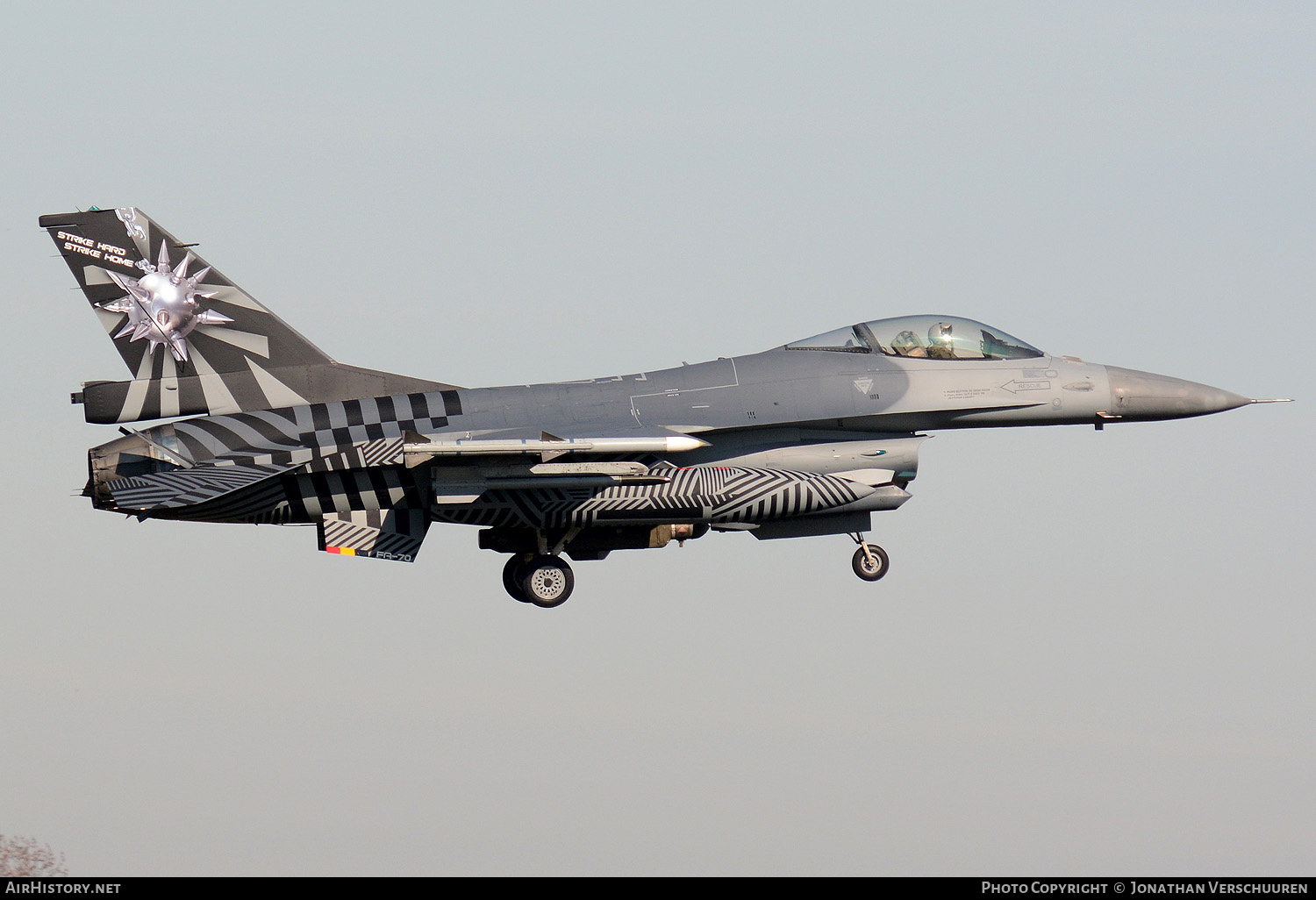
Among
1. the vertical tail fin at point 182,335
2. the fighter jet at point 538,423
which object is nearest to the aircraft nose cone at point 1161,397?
the fighter jet at point 538,423

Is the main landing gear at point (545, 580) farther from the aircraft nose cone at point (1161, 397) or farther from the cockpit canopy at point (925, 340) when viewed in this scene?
the aircraft nose cone at point (1161, 397)

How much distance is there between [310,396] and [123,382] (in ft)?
7.44

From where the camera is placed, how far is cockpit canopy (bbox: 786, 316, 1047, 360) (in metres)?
24.4

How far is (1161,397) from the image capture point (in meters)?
24.7

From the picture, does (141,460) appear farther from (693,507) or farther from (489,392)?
(693,507)

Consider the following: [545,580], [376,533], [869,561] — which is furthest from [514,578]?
[869,561]

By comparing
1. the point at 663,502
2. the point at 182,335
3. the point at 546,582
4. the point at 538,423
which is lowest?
the point at 546,582

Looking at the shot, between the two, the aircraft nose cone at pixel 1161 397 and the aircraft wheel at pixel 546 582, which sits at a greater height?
the aircraft nose cone at pixel 1161 397

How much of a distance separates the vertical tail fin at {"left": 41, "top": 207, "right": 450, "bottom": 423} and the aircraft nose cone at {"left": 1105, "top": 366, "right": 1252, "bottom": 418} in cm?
868

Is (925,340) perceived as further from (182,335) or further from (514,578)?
(182,335)

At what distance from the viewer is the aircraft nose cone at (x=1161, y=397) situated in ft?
80.8

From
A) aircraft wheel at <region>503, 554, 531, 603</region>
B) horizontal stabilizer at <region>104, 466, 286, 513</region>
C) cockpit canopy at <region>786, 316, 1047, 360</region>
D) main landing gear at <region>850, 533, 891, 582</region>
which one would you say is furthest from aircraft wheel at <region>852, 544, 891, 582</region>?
horizontal stabilizer at <region>104, 466, 286, 513</region>

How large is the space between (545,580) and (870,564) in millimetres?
4117

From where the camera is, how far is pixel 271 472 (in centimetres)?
2208
